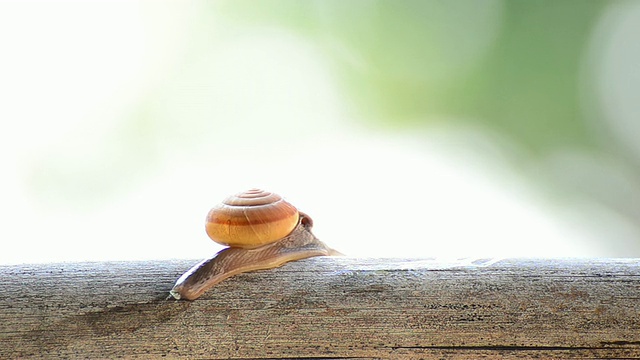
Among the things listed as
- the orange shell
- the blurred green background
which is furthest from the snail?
the blurred green background

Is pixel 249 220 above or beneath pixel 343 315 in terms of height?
above

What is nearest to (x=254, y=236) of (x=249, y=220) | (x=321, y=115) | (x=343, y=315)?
(x=249, y=220)

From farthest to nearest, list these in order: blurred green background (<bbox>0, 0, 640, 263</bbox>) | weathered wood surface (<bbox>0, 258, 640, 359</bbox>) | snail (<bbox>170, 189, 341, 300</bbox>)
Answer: blurred green background (<bbox>0, 0, 640, 263</bbox>) → snail (<bbox>170, 189, 341, 300</bbox>) → weathered wood surface (<bbox>0, 258, 640, 359</bbox>)

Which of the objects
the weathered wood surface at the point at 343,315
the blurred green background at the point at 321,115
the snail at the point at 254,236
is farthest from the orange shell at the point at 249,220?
the blurred green background at the point at 321,115

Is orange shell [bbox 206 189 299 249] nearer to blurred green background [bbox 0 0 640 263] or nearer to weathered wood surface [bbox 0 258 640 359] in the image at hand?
weathered wood surface [bbox 0 258 640 359]

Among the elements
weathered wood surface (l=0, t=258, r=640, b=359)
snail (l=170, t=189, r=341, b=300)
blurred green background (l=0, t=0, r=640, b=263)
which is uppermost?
blurred green background (l=0, t=0, r=640, b=263)

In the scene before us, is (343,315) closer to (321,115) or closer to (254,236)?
(254,236)

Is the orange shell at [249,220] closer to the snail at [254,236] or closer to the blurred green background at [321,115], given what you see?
the snail at [254,236]
